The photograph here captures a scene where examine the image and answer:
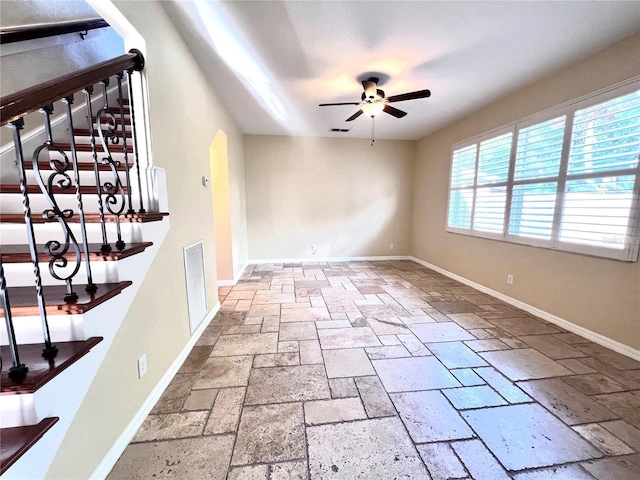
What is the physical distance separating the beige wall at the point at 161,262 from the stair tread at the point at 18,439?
1.18 ft

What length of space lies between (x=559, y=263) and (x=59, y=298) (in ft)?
13.0

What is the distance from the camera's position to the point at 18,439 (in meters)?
0.70

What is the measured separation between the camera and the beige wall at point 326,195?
5.12 meters

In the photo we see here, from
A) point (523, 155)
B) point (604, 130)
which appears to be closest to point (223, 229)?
point (523, 155)

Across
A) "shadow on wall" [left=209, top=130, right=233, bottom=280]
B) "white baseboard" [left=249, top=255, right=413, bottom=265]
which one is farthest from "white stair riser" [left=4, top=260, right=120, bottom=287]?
"white baseboard" [left=249, top=255, right=413, bottom=265]

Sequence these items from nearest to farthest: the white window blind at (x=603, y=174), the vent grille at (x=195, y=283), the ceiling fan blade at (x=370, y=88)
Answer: the white window blind at (x=603, y=174)
the vent grille at (x=195, y=283)
the ceiling fan blade at (x=370, y=88)

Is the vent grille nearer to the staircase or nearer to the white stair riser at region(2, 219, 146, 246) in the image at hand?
the staircase

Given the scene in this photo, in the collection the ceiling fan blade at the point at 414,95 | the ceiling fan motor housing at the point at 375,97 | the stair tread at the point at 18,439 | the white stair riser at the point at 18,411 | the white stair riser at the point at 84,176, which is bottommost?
the stair tread at the point at 18,439

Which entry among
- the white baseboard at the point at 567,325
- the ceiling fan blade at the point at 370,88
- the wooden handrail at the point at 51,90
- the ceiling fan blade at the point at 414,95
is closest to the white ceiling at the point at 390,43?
the ceiling fan blade at the point at 370,88

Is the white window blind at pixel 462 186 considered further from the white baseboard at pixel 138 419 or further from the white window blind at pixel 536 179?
the white baseboard at pixel 138 419

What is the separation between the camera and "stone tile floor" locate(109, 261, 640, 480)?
4.11ft

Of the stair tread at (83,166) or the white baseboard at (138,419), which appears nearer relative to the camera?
the white baseboard at (138,419)

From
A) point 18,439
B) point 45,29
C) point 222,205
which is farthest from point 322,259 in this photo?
A: point 18,439

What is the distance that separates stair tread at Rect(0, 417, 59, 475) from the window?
373 cm
